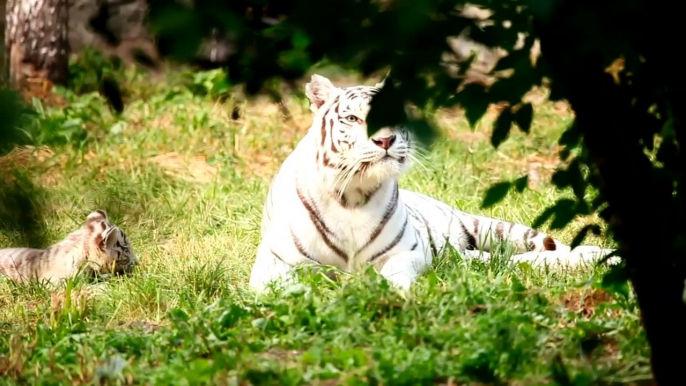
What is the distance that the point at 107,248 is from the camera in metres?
4.94

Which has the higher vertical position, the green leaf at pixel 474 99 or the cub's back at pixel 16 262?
the green leaf at pixel 474 99

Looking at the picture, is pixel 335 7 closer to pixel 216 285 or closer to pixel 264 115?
pixel 216 285

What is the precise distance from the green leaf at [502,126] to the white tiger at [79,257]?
2.96 meters

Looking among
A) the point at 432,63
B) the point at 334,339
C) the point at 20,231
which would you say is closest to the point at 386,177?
the point at 334,339

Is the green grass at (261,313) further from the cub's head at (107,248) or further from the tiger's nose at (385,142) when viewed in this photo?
the tiger's nose at (385,142)

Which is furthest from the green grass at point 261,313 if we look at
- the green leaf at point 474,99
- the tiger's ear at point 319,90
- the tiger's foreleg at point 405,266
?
the tiger's ear at point 319,90

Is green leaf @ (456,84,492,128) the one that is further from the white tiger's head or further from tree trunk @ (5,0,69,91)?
tree trunk @ (5,0,69,91)

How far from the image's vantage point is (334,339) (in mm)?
3217

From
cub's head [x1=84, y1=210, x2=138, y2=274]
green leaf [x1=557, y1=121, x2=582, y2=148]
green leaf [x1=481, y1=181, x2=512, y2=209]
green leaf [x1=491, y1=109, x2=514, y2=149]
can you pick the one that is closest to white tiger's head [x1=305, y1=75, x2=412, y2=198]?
cub's head [x1=84, y1=210, x2=138, y2=274]

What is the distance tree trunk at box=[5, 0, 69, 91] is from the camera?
8555mm

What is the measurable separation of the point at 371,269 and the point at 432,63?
2432mm

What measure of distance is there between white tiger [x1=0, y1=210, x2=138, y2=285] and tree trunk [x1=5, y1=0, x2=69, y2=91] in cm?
371

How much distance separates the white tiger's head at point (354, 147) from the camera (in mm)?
4621

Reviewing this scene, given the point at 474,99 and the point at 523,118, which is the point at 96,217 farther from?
the point at 474,99
